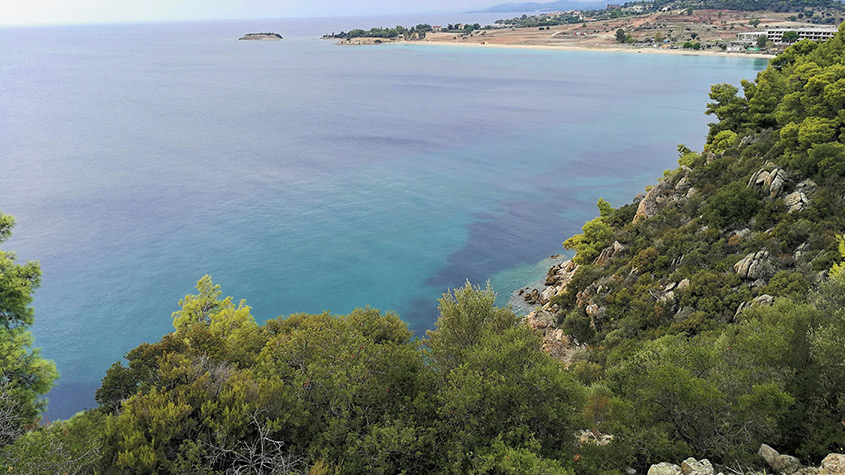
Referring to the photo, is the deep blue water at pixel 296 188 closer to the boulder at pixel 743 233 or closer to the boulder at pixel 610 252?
the boulder at pixel 610 252

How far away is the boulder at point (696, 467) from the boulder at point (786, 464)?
1.93 metres

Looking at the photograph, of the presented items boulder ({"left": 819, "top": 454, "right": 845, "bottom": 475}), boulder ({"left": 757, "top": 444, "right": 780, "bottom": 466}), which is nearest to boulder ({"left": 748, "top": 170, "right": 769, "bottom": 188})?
boulder ({"left": 757, "top": 444, "right": 780, "bottom": 466})

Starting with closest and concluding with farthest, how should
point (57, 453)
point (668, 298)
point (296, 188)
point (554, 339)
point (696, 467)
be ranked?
1. point (57, 453)
2. point (696, 467)
3. point (668, 298)
4. point (554, 339)
5. point (296, 188)

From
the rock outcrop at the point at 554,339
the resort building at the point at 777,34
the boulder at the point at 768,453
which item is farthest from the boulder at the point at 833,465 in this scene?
the resort building at the point at 777,34

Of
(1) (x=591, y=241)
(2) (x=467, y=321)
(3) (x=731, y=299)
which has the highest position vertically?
(2) (x=467, y=321)

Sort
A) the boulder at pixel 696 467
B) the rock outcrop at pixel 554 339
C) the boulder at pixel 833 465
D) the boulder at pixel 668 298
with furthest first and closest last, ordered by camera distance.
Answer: the rock outcrop at pixel 554 339 → the boulder at pixel 668 298 → the boulder at pixel 696 467 → the boulder at pixel 833 465

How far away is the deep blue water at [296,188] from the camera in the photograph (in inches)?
1714

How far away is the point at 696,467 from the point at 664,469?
855 mm

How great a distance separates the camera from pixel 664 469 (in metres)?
14.5

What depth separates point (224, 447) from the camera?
49.4 feet

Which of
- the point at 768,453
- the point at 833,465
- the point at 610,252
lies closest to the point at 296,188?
the point at 610,252

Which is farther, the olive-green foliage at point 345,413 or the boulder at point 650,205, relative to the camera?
the boulder at point 650,205

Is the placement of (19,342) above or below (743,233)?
below

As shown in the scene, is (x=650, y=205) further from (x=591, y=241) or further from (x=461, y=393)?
(x=461, y=393)
